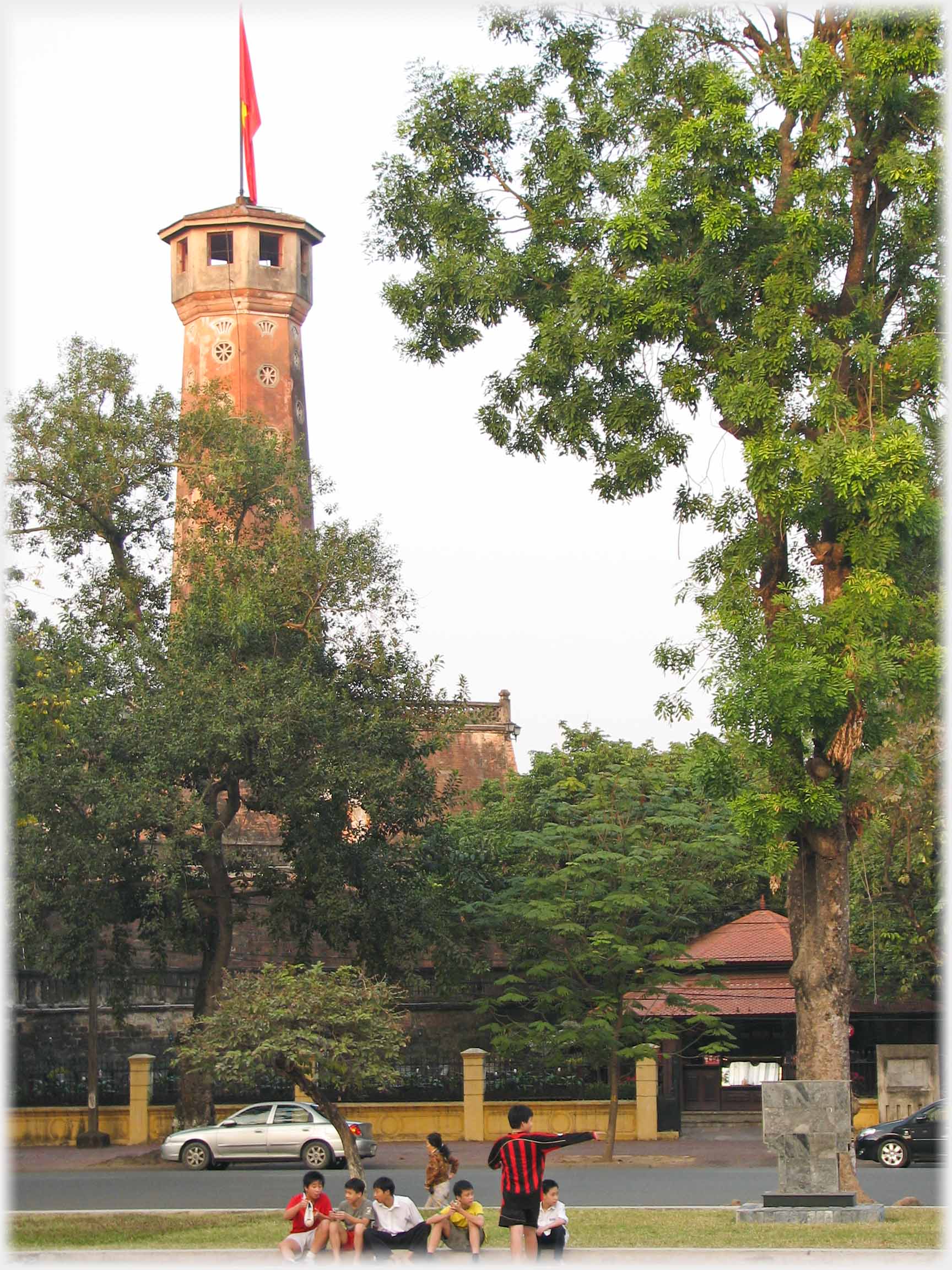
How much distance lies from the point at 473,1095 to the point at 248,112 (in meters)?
22.9

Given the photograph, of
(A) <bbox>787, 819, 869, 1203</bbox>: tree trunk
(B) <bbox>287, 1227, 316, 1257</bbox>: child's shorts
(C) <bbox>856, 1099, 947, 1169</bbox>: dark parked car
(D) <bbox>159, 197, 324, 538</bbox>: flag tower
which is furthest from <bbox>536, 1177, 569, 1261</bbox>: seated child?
(D) <bbox>159, 197, 324, 538</bbox>: flag tower

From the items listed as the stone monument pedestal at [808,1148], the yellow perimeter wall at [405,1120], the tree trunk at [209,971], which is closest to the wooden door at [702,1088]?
the yellow perimeter wall at [405,1120]

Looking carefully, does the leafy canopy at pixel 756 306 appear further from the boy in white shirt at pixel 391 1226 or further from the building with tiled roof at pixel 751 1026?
the building with tiled roof at pixel 751 1026

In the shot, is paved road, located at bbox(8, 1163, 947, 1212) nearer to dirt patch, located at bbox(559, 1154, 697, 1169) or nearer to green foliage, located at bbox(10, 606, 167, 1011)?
dirt patch, located at bbox(559, 1154, 697, 1169)

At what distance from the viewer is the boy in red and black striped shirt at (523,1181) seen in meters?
11.5

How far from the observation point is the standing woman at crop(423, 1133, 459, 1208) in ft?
44.0

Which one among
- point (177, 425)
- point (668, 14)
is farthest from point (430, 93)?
point (177, 425)

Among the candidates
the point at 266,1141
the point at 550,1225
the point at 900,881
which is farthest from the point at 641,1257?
the point at 900,881

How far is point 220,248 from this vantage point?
38.1 m

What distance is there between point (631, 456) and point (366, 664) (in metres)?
10.3

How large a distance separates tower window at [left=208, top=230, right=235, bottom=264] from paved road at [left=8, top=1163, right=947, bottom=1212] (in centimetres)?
2060

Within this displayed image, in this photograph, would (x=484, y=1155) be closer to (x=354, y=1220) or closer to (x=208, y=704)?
(x=208, y=704)

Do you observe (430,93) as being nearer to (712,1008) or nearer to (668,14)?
(668,14)

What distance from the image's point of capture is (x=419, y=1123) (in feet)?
102
